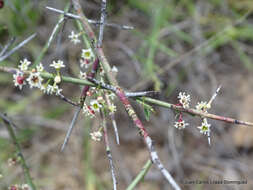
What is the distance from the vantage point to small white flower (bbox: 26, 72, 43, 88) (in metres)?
1.16

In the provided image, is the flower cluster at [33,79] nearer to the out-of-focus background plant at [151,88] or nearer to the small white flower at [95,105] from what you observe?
the small white flower at [95,105]

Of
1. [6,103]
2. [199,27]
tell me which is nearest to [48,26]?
[6,103]

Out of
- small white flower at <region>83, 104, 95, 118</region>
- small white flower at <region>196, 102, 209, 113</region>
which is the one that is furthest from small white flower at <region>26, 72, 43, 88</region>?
small white flower at <region>196, 102, 209, 113</region>

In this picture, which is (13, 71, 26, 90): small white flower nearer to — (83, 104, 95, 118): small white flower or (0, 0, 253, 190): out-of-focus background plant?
(83, 104, 95, 118): small white flower

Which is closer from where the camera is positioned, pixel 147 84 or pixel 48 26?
pixel 147 84

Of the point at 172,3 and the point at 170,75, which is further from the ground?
the point at 172,3

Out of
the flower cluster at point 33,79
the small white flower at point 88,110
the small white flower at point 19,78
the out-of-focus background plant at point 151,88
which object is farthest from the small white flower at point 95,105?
the out-of-focus background plant at point 151,88

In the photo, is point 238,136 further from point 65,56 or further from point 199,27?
point 65,56

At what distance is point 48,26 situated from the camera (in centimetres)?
319

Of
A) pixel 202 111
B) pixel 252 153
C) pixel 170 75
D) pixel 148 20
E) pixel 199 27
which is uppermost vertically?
pixel 148 20

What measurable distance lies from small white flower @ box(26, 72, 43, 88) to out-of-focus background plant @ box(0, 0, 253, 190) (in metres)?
1.48

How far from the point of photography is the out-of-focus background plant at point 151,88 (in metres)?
2.76

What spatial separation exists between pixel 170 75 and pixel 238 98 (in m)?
0.66

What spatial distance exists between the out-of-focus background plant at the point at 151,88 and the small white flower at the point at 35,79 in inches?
58.2
